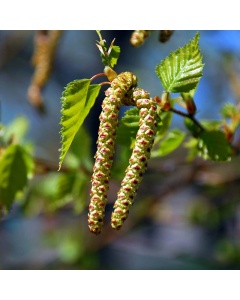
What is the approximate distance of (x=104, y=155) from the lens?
0.74 m

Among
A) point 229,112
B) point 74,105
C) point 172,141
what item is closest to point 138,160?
point 74,105

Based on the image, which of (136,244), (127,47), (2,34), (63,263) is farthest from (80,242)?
(136,244)

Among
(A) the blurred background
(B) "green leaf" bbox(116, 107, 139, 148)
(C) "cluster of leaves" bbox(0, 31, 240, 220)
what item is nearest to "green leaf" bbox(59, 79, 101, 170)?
(C) "cluster of leaves" bbox(0, 31, 240, 220)

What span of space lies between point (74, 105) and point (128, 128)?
0.54 feet

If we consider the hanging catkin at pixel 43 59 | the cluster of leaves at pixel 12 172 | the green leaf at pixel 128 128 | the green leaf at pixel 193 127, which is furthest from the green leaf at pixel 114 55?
the hanging catkin at pixel 43 59

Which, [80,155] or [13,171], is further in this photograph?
[80,155]

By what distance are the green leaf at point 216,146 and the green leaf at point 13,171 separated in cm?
46

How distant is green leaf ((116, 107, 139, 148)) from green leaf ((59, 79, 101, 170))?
0.12 metres

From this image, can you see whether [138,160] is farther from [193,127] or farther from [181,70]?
[193,127]

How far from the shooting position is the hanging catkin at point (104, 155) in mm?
723

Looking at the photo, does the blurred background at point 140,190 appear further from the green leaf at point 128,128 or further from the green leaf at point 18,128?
the green leaf at point 128,128

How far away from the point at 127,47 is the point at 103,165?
369 centimetres

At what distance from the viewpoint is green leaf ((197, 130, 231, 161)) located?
1078 mm

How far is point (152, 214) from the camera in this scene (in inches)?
96.7
